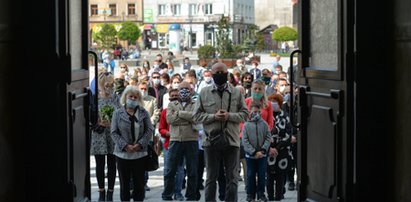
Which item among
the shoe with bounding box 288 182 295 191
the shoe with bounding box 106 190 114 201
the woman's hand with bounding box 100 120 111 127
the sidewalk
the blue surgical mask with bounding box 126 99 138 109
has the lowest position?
the sidewalk

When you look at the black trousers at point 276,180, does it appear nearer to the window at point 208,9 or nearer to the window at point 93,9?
the window at point 208,9

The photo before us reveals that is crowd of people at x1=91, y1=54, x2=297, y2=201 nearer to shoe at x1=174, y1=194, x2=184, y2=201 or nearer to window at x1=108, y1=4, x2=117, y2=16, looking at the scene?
shoe at x1=174, y1=194, x2=184, y2=201

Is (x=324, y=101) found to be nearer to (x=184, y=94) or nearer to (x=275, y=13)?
(x=184, y=94)

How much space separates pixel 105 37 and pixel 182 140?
280 feet

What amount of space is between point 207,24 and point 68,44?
11474 centimetres

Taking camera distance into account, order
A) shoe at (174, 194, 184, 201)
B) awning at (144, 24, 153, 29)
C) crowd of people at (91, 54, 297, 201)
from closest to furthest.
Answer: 1. crowd of people at (91, 54, 297, 201)
2. shoe at (174, 194, 184, 201)
3. awning at (144, 24, 153, 29)

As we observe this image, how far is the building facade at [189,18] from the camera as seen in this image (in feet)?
415

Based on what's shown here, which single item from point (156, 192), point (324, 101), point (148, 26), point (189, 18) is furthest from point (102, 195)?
point (148, 26)

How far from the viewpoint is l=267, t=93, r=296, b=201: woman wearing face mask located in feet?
51.4

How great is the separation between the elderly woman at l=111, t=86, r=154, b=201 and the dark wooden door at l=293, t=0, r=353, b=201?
13.0ft

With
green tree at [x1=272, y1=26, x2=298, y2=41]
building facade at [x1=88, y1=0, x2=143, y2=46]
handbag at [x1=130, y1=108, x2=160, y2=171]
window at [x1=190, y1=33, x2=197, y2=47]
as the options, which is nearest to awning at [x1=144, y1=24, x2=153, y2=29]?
building facade at [x1=88, y1=0, x2=143, y2=46]

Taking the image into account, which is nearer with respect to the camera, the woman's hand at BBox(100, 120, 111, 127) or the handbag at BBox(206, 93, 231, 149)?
the handbag at BBox(206, 93, 231, 149)

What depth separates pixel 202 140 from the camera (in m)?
14.9

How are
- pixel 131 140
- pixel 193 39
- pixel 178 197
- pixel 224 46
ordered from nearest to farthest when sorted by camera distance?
1. pixel 131 140
2. pixel 178 197
3. pixel 224 46
4. pixel 193 39
